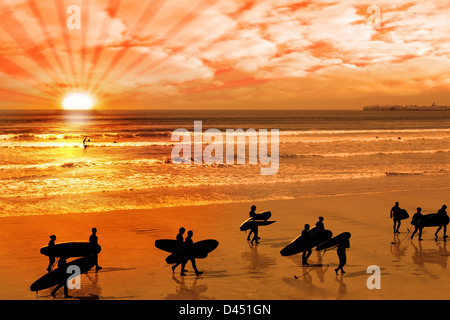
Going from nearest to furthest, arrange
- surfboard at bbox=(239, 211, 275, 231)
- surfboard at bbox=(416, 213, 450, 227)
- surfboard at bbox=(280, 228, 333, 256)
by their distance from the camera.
A: 1. surfboard at bbox=(280, 228, 333, 256)
2. surfboard at bbox=(416, 213, 450, 227)
3. surfboard at bbox=(239, 211, 275, 231)

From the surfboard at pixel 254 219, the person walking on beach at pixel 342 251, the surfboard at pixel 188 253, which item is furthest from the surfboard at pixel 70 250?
the person walking on beach at pixel 342 251

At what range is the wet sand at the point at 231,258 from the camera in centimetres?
1031

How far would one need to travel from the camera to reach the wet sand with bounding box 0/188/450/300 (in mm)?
10312

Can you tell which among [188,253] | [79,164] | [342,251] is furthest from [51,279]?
[79,164]

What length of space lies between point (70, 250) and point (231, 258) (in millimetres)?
4996

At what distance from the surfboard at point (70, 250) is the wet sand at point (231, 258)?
2.16ft

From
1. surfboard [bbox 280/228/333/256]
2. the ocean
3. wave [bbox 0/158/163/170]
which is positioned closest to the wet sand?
surfboard [bbox 280/228/333/256]

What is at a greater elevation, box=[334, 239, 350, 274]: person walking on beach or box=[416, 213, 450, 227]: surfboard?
box=[416, 213, 450, 227]: surfboard

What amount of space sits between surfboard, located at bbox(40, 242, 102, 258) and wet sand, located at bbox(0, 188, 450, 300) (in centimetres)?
66

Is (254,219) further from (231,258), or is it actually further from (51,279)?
(51,279)

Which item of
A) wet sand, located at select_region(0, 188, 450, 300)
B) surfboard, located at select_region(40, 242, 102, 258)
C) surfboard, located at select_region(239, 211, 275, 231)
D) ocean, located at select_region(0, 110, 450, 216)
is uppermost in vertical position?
ocean, located at select_region(0, 110, 450, 216)

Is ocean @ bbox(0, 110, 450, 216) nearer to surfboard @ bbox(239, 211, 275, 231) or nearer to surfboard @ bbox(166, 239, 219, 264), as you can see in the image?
surfboard @ bbox(239, 211, 275, 231)
